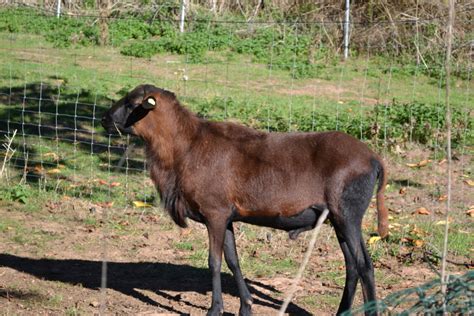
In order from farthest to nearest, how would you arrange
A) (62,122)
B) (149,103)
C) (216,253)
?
(62,122)
(149,103)
(216,253)

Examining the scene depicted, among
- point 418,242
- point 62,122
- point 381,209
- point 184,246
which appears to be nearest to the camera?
point 381,209

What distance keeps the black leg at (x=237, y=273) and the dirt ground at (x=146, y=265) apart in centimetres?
33

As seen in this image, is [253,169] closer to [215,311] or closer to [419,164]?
[215,311]

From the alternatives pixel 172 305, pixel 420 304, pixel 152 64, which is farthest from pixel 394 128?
pixel 420 304

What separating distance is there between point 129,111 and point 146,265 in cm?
186

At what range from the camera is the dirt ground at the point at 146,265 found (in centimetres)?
791

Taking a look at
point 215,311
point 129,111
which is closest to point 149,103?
point 129,111

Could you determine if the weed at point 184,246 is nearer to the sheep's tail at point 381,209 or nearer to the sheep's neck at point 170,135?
the sheep's neck at point 170,135

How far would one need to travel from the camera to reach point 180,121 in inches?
310

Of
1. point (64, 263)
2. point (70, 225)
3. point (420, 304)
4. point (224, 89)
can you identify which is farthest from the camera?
point (224, 89)

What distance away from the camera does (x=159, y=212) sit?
34.3 ft

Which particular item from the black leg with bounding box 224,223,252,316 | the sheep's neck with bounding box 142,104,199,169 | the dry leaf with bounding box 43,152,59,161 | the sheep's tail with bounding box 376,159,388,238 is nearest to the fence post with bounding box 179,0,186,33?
the dry leaf with bounding box 43,152,59,161

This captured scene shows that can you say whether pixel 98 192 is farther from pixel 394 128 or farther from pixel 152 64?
pixel 152 64

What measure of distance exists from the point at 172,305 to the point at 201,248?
157 cm
